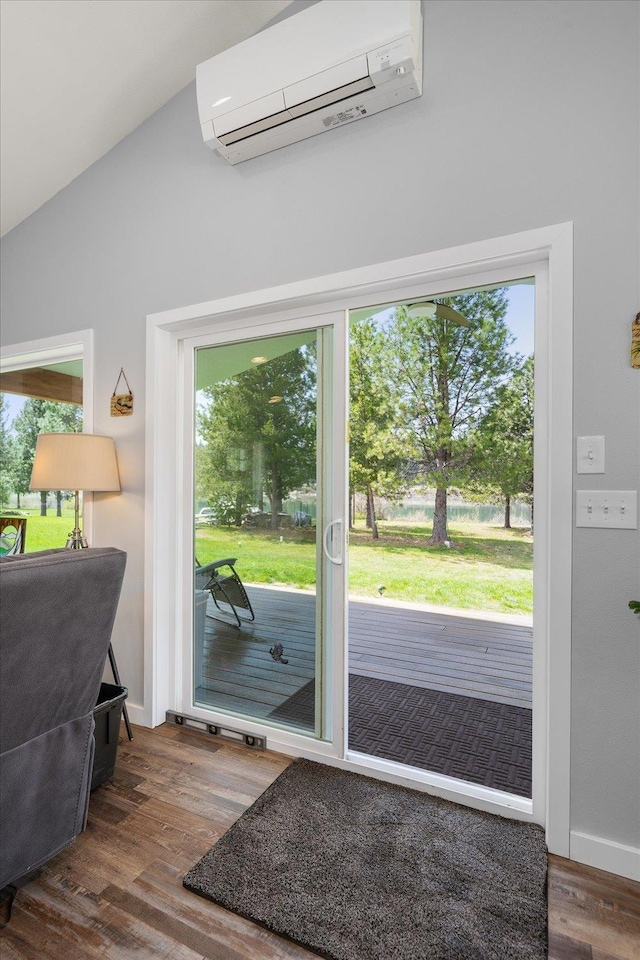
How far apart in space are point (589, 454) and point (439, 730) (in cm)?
165

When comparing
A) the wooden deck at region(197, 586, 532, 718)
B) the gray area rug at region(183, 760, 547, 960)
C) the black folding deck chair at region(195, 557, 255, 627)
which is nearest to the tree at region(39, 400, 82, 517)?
the black folding deck chair at region(195, 557, 255, 627)

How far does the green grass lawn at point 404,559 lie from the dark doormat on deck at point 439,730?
0.57 metres

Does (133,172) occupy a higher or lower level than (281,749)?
higher

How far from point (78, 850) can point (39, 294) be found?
2896 mm

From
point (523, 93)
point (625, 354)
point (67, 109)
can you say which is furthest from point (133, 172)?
point (625, 354)

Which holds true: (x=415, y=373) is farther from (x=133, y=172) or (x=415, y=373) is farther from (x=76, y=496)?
(x=76, y=496)

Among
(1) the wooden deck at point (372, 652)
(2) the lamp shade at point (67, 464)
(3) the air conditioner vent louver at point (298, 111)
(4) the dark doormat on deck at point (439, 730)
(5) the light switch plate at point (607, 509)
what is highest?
(3) the air conditioner vent louver at point (298, 111)

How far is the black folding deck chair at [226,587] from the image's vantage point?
253 cm

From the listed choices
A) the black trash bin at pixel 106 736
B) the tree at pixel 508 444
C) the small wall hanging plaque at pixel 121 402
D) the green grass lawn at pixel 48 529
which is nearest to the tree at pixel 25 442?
the green grass lawn at pixel 48 529

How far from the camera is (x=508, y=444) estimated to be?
2453mm

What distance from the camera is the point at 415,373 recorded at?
3068 mm

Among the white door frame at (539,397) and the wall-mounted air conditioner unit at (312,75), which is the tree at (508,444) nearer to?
the white door frame at (539,397)

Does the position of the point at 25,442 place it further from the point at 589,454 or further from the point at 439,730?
the point at 589,454

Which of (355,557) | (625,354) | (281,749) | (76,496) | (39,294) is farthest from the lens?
(355,557)
